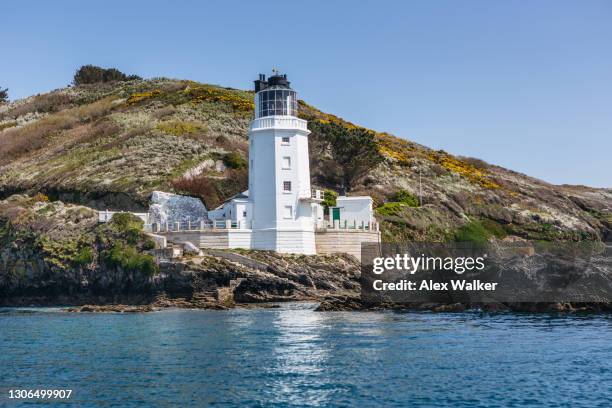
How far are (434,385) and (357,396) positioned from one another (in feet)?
9.07

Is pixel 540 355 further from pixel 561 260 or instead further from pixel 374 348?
pixel 561 260

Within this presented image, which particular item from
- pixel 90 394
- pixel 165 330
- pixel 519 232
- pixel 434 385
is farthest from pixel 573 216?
pixel 90 394

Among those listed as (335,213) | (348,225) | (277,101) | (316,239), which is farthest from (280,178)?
(348,225)

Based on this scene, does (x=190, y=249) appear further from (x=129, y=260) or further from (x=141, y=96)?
(x=141, y=96)

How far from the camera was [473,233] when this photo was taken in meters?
71.1

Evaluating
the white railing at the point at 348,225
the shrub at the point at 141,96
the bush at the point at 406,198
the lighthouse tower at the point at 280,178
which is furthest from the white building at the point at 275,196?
the shrub at the point at 141,96

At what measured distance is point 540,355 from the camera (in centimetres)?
2927

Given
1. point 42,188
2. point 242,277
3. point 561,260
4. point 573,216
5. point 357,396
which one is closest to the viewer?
point 357,396

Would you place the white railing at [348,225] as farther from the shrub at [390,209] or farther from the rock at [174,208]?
the rock at [174,208]

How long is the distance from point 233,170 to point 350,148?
10.7 m

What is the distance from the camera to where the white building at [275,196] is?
57.6 m

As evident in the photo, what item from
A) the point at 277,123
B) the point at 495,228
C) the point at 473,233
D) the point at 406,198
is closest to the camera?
the point at 277,123

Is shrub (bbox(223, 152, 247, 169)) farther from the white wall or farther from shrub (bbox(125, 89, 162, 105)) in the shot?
shrub (bbox(125, 89, 162, 105))

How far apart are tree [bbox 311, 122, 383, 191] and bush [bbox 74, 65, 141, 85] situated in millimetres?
57579
